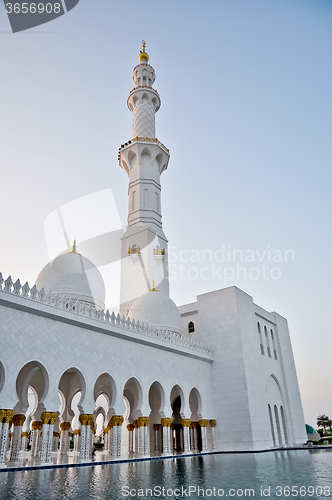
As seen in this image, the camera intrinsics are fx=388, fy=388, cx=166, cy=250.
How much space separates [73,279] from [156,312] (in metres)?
4.32

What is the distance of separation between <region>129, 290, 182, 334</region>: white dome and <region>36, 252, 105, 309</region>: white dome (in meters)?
1.82

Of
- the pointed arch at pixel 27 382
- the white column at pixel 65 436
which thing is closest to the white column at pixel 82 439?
the pointed arch at pixel 27 382

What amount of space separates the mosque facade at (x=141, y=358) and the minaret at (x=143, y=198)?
75 mm

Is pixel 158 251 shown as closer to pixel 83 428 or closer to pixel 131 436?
pixel 131 436

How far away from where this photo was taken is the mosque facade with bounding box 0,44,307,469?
1140 cm

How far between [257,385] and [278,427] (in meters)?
3.86

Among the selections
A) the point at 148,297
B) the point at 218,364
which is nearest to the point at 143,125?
the point at 148,297

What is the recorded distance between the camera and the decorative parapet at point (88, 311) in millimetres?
11020

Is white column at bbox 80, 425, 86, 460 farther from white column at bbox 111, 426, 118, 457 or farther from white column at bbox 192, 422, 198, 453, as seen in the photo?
white column at bbox 192, 422, 198, 453

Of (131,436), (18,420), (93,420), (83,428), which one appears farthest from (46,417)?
(131,436)

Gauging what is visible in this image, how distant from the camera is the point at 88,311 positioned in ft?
43.7

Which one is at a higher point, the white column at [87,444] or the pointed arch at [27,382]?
the pointed arch at [27,382]

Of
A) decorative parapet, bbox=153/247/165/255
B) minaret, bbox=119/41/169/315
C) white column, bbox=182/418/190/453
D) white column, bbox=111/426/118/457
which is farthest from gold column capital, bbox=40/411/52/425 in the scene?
decorative parapet, bbox=153/247/165/255

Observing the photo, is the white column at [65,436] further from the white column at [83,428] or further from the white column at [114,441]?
the white column at [83,428]
